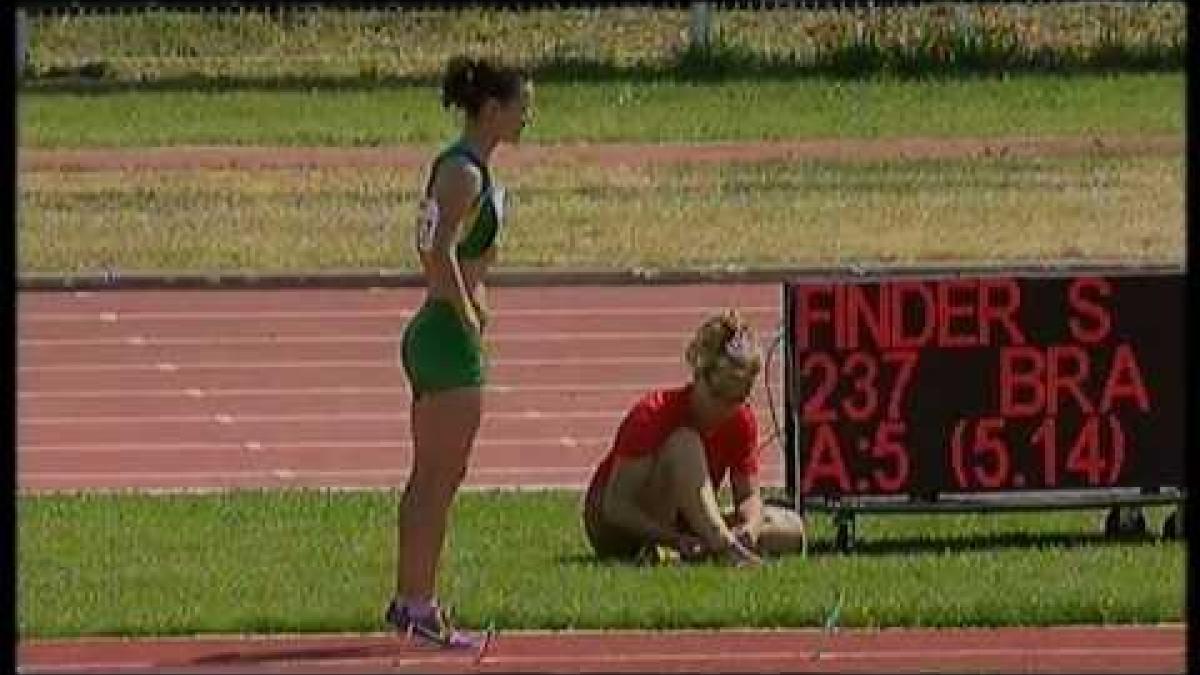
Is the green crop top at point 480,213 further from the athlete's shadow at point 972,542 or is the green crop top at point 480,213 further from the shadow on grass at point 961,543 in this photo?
the athlete's shadow at point 972,542

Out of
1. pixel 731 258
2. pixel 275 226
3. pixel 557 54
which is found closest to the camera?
pixel 731 258

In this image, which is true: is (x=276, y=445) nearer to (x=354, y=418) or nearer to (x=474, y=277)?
(x=354, y=418)

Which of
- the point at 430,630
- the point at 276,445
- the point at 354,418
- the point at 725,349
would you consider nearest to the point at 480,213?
the point at 430,630

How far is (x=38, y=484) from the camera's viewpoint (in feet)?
52.3

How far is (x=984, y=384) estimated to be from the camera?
43.3 ft

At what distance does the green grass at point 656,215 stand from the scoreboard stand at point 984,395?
13.2 meters

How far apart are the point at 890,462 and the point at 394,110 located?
2473 cm

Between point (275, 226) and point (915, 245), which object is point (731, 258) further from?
point (275, 226)

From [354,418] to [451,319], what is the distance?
8.01 metres

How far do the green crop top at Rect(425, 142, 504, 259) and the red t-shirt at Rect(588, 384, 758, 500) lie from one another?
1852 mm

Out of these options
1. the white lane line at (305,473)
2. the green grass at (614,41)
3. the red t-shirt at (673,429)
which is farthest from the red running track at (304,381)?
the green grass at (614,41)

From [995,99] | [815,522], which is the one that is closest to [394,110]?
[995,99]

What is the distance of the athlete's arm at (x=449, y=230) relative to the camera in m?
10.6

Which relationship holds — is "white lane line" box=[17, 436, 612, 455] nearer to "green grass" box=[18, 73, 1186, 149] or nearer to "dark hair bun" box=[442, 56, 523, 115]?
"dark hair bun" box=[442, 56, 523, 115]
